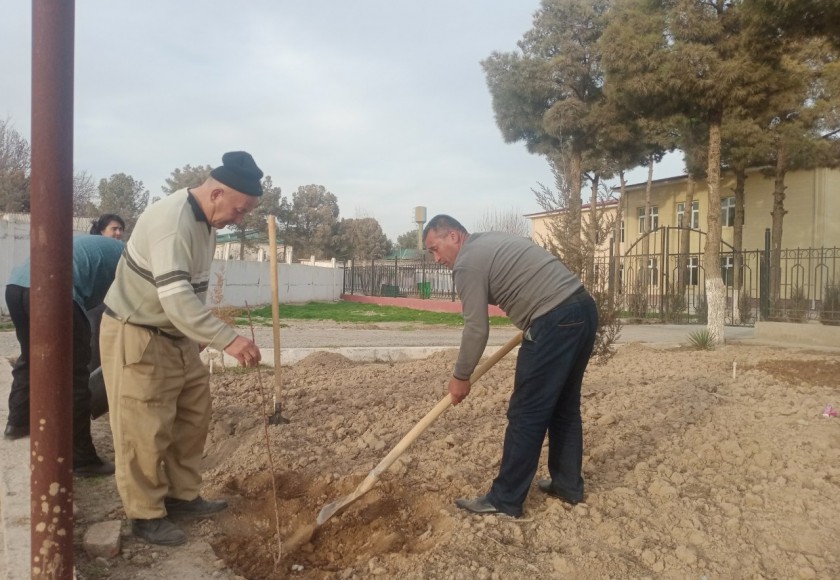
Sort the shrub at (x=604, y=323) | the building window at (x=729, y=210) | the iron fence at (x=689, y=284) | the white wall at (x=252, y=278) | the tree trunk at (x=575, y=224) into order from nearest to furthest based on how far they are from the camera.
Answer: the tree trunk at (x=575, y=224) → the shrub at (x=604, y=323) → the iron fence at (x=689, y=284) → the white wall at (x=252, y=278) → the building window at (x=729, y=210)

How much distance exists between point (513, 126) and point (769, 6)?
1789 cm

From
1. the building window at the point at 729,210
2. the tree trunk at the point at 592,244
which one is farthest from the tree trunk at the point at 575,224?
the building window at the point at 729,210

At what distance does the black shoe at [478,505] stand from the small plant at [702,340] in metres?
7.00

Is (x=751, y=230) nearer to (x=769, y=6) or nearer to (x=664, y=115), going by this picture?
(x=664, y=115)

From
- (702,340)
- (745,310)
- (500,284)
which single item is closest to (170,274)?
(500,284)

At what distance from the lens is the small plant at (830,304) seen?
11.0 m

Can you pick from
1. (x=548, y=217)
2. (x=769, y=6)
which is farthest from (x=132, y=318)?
(x=769, y=6)

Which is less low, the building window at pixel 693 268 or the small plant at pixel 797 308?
the building window at pixel 693 268

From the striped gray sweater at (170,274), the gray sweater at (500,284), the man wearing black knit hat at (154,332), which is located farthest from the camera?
→ the gray sweater at (500,284)

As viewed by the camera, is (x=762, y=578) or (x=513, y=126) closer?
(x=762, y=578)

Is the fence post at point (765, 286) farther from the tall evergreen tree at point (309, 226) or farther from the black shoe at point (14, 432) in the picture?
the tall evergreen tree at point (309, 226)

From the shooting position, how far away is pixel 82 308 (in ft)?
12.7

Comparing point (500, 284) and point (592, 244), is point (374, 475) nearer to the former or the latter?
point (500, 284)

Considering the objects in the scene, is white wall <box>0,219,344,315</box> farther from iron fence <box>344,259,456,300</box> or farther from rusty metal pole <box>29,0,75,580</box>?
rusty metal pole <box>29,0,75,580</box>
